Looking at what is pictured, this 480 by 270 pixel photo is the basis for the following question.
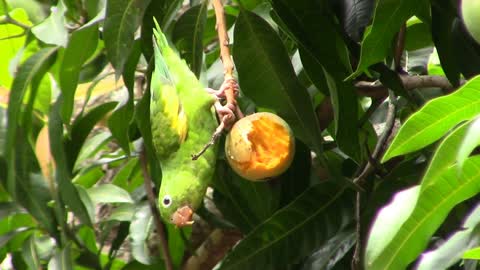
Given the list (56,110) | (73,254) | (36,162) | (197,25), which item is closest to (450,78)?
(197,25)

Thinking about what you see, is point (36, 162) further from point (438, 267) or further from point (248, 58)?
point (438, 267)

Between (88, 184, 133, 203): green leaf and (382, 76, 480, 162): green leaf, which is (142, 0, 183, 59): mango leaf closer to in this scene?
(88, 184, 133, 203): green leaf

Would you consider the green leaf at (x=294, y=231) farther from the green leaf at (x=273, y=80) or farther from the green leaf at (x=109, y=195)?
the green leaf at (x=109, y=195)

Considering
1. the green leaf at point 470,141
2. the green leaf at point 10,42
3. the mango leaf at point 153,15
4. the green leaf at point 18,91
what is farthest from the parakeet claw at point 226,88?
the green leaf at point 10,42

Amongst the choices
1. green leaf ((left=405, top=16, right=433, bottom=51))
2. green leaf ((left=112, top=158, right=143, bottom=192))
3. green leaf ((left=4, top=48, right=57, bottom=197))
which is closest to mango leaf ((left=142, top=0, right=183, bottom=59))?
green leaf ((left=4, top=48, right=57, bottom=197))

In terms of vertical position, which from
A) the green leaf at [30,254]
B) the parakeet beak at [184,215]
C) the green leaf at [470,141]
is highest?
the green leaf at [470,141]
